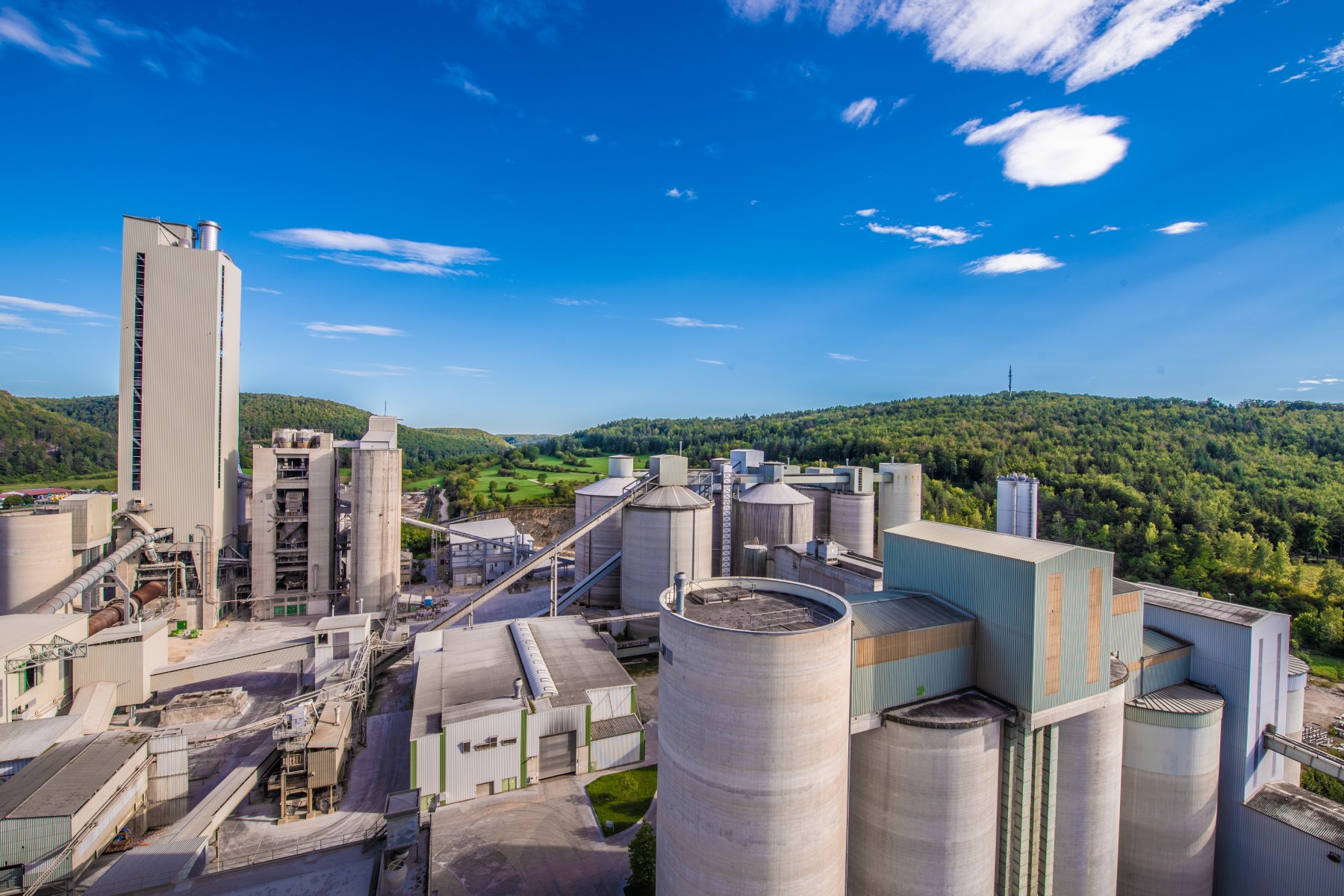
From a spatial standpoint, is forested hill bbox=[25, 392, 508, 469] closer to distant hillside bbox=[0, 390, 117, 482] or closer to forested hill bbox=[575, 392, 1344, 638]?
distant hillside bbox=[0, 390, 117, 482]

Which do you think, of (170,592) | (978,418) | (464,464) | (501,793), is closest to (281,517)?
(170,592)

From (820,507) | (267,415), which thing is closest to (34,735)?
(820,507)

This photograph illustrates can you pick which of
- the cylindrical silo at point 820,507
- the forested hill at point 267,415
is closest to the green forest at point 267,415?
the forested hill at point 267,415

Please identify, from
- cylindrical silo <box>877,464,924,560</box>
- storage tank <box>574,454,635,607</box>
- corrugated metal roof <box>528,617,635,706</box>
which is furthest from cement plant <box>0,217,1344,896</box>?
cylindrical silo <box>877,464,924,560</box>

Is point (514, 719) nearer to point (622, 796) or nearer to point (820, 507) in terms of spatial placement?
point (622, 796)

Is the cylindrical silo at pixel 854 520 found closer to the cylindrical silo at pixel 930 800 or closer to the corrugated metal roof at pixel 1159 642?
the corrugated metal roof at pixel 1159 642
